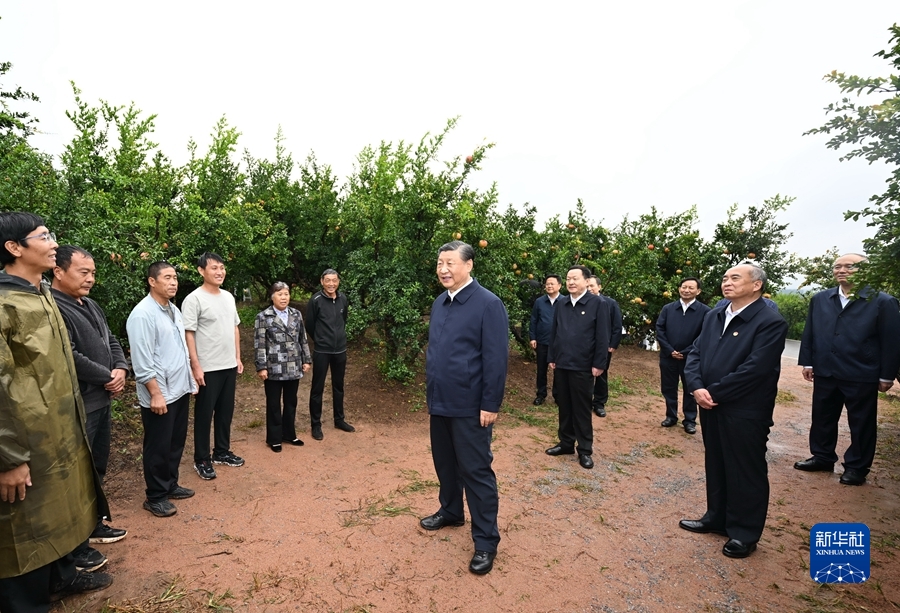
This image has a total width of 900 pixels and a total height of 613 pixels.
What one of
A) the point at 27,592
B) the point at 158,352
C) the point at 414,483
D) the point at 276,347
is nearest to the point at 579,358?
the point at 414,483

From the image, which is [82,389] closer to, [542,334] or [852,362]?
[542,334]

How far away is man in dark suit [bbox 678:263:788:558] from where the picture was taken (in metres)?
3.09

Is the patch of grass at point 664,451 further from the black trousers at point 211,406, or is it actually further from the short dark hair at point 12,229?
the short dark hair at point 12,229

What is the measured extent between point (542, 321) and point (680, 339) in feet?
6.46

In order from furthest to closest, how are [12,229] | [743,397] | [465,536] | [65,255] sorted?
[465,536]
[743,397]
[65,255]
[12,229]

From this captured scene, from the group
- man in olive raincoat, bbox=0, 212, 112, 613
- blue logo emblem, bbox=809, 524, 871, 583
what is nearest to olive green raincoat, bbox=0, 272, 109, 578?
man in olive raincoat, bbox=0, 212, 112, 613

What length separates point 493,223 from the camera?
275 inches

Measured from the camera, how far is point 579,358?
4688 millimetres

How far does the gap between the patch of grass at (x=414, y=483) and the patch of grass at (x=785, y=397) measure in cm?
612

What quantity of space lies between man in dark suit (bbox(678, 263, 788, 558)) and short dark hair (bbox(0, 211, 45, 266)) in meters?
4.04

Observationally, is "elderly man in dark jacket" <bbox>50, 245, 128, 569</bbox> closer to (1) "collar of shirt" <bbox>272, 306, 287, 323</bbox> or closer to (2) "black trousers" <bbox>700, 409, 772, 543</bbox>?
(1) "collar of shirt" <bbox>272, 306, 287, 323</bbox>

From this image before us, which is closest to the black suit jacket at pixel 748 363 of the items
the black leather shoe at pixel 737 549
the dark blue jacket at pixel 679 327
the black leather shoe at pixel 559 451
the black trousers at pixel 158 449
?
the black leather shoe at pixel 737 549

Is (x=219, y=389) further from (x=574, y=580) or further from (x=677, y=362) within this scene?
(x=677, y=362)

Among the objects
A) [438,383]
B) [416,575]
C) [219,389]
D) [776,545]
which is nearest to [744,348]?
[776,545]
